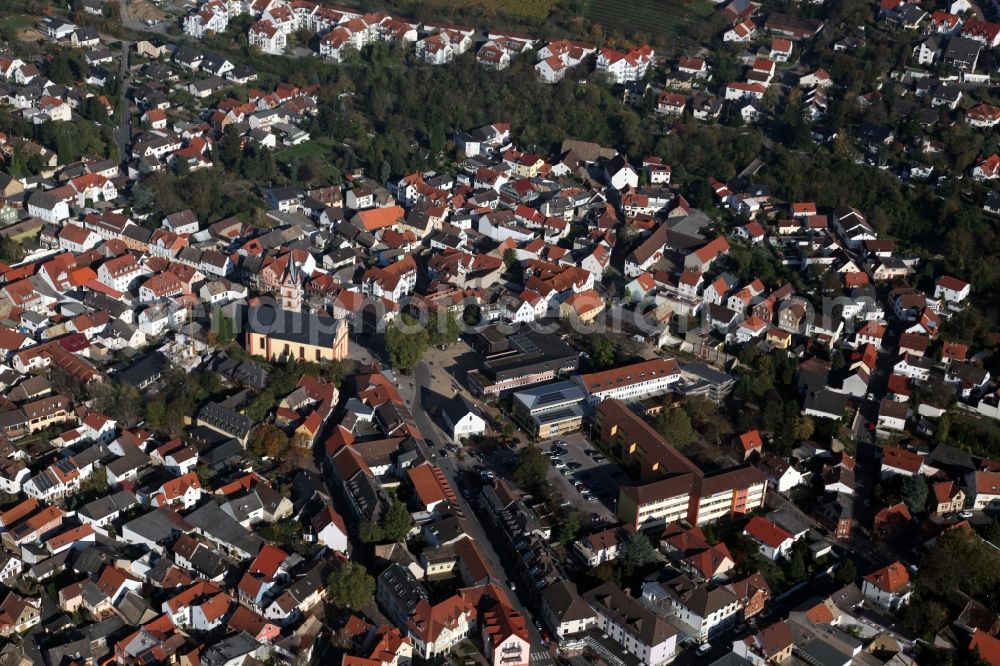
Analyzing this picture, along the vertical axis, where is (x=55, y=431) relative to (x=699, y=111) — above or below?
below

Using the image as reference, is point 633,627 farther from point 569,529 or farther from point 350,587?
point 350,587

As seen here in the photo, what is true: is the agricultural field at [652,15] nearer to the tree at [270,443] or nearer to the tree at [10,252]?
the tree at [10,252]

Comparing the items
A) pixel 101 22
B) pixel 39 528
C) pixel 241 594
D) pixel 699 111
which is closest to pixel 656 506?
pixel 241 594

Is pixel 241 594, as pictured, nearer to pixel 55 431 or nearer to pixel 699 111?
pixel 55 431

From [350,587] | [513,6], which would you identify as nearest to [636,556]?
[350,587]

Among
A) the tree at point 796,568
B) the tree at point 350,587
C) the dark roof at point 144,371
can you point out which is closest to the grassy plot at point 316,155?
the dark roof at point 144,371
